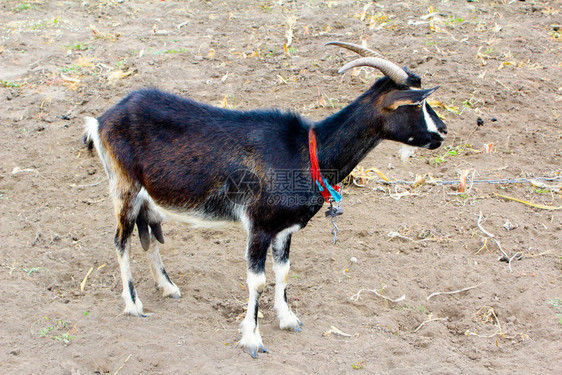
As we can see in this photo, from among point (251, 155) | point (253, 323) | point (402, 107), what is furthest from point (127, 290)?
point (402, 107)

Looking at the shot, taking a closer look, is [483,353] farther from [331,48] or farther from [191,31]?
[191,31]

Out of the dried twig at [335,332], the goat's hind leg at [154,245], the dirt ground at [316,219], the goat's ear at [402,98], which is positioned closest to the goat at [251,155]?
the goat's ear at [402,98]

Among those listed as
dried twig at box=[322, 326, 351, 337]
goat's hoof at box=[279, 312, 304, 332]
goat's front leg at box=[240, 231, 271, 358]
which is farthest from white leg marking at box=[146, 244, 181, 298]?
dried twig at box=[322, 326, 351, 337]

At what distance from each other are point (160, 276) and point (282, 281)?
49.9 inches

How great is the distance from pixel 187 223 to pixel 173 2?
8.72 metres

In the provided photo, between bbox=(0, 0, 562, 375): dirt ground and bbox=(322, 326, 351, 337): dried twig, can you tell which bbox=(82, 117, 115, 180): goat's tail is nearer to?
bbox=(0, 0, 562, 375): dirt ground

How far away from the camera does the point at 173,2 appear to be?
12.1 meters

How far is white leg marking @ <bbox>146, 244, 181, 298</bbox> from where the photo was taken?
513cm

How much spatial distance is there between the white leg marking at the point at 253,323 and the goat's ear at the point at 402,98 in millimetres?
1733

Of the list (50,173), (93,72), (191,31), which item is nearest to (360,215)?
(50,173)

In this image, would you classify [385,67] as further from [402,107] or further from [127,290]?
[127,290]

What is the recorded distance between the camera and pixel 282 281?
184 inches

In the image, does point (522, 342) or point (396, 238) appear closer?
point (522, 342)

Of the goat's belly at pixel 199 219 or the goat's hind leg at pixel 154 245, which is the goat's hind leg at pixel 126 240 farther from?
the goat's belly at pixel 199 219
